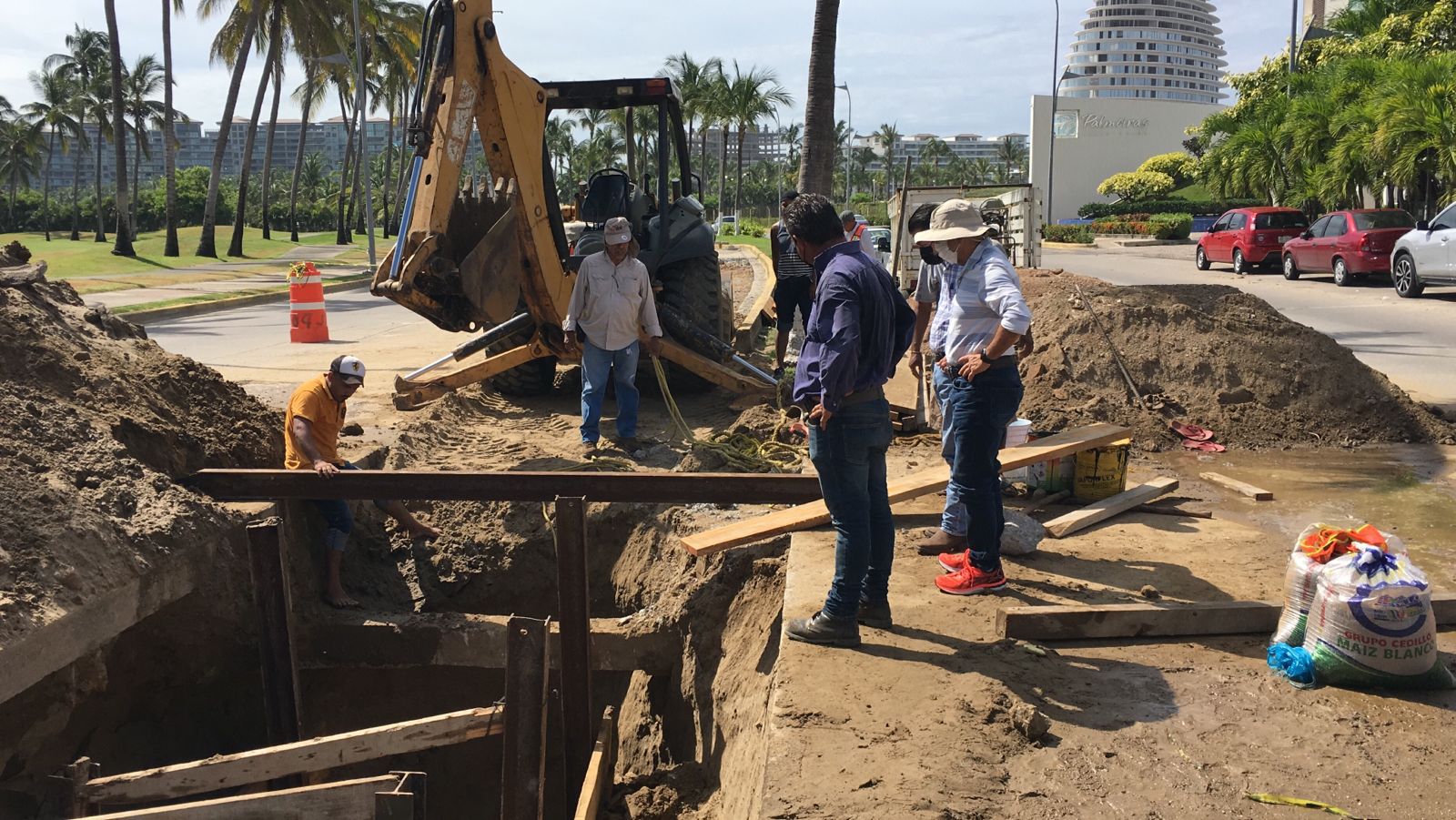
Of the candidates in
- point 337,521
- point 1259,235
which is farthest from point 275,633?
point 1259,235

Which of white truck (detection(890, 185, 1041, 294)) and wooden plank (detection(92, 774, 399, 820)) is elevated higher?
white truck (detection(890, 185, 1041, 294))

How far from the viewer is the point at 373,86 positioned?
5772 cm

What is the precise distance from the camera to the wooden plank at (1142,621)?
4.43 meters

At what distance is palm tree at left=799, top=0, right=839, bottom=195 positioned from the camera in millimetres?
13711

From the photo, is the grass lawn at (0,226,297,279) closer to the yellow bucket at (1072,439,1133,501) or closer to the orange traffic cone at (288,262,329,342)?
the orange traffic cone at (288,262,329,342)

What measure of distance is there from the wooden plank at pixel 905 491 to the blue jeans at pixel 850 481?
114 cm

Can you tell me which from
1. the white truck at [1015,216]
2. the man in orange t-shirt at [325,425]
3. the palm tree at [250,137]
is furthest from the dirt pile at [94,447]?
the palm tree at [250,137]

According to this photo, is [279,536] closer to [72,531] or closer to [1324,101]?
[72,531]

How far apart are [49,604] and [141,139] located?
218 feet

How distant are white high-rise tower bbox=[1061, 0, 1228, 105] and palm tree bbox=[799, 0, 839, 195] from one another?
17177 centimetres

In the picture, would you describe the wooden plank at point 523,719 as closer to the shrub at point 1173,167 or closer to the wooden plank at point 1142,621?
the wooden plank at point 1142,621

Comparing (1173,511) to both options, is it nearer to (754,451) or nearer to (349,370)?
(754,451)

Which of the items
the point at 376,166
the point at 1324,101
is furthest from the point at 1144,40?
the point at 1324,101

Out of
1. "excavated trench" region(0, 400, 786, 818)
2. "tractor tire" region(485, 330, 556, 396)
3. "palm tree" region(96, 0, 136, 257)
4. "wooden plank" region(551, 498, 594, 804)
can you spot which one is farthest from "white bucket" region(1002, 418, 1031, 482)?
"palm tree" region(96, 0, 136, 257)
